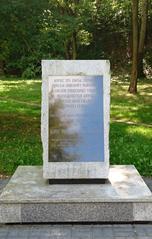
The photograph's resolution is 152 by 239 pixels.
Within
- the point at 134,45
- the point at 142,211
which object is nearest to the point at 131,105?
the point at 134,45

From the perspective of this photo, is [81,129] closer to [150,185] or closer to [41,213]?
[41,213]

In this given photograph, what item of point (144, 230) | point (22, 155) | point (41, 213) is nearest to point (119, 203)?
point (144, 230)

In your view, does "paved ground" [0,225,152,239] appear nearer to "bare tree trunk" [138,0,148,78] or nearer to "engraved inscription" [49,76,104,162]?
"engraved inscription" [49,76,104,162]

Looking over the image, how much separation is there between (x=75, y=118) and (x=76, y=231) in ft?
5.35

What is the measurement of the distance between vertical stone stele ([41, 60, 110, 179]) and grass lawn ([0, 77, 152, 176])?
89.0 inches

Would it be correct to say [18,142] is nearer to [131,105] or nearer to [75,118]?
[75,118]

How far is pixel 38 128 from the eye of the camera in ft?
48.1

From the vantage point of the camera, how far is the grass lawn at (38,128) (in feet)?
34.2

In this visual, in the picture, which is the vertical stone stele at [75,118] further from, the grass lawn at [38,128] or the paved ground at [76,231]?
the grass lawn at [38,128]

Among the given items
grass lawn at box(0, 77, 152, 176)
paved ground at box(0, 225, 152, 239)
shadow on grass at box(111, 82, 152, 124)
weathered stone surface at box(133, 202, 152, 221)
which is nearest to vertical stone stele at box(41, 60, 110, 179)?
weathered stone surface at box(133, 202, 152, 221)

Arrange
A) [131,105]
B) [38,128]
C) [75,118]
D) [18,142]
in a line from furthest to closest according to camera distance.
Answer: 1. [131,105]
2. [38,128]
3. [18,142]
4. [75,118]

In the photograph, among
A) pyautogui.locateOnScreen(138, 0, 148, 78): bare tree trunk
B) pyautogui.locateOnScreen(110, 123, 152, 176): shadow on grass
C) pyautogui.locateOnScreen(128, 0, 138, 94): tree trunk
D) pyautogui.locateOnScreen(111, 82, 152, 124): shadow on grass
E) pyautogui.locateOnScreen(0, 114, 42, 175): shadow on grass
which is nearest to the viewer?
pyautogui.locateOnScreen(110, 123, 152, 176): shadow on grass

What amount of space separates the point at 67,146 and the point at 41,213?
3.70 ft

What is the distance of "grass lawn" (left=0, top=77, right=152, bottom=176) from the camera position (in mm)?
10438
